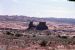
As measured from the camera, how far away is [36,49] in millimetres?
31406

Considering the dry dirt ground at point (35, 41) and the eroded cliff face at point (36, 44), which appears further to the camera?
the dry dirt ground at point (35, 41)

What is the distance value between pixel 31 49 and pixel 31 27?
43.2m

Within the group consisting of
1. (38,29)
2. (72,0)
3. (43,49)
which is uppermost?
(72,0)

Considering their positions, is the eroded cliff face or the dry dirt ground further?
the dry dirt ground

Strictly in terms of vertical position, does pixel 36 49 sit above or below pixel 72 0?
below

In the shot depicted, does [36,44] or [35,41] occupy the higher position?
[36,44]

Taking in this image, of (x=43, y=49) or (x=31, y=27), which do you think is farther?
(x=31, y=27)

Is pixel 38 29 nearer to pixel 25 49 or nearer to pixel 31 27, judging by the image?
pixel 31 27

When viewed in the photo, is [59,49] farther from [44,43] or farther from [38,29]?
[38,29]

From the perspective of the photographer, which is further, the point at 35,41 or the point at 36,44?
the point at 35,41

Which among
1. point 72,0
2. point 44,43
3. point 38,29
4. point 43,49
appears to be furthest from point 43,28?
point 72,0

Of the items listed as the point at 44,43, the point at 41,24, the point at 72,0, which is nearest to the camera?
the point at 72,0

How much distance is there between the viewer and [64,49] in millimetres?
30969

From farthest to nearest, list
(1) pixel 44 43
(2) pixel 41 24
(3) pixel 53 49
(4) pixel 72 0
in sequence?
(2) pixel 41 24 < (1) pixel 44 43 < (3) pixel 53 49 < (4) pixel 72 0
